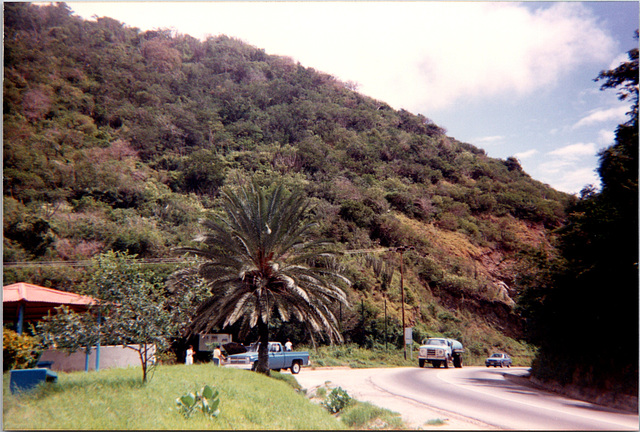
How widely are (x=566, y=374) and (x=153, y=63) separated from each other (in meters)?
77.4

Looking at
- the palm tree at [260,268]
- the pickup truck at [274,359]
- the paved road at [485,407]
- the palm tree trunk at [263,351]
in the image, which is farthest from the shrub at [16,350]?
the pickup truck at [274,359]

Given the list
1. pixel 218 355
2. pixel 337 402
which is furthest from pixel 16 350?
pixel 218 355

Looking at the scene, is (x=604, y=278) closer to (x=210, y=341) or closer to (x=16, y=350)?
(x=16, y=350)

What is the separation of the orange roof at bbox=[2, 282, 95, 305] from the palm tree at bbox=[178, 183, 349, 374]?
15.2 feet

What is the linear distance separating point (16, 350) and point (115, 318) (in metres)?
3.76

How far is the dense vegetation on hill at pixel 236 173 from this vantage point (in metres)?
38.8

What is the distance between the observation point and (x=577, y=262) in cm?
1560

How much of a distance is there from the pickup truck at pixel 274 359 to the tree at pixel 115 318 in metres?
10.6

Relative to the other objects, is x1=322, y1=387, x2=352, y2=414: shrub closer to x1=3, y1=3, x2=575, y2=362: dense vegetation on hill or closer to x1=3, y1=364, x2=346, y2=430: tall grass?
x1=3, y1=364, x2=346, y2=430: tall grass

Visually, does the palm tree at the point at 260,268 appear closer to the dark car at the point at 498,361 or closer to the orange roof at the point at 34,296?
the orange roof at the point at 34,296

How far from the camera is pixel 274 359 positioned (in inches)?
949

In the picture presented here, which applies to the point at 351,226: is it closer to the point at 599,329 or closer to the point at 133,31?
the point at 599,329

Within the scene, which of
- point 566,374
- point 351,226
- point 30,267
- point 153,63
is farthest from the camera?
point 153,63

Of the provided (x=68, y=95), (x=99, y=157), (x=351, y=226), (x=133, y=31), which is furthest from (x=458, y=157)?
(x=133, y=31)
